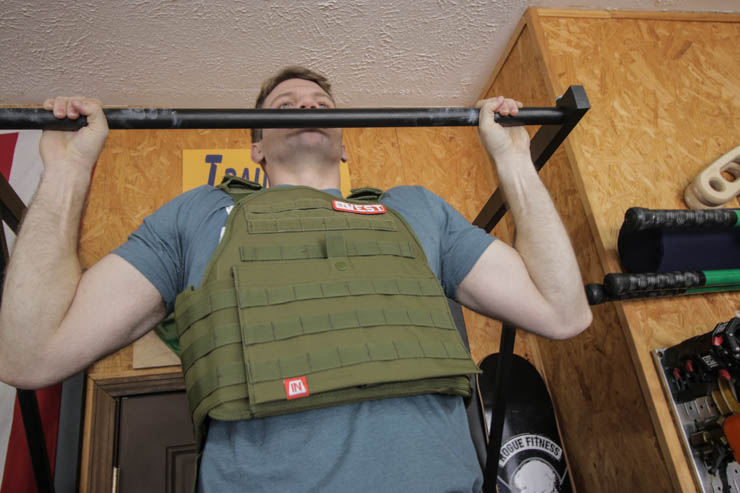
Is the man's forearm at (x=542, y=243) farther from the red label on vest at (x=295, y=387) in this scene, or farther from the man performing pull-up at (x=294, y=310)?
the red label on vest at (x=295, y=387)

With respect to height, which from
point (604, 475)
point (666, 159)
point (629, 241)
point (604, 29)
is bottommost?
point (604, 475)

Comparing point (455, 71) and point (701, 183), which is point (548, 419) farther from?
point (455, 71)

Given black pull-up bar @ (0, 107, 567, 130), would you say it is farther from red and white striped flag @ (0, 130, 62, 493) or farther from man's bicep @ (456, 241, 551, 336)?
red and white striped flag @ (0, 130, 62, 493)

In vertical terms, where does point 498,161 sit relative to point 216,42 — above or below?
below

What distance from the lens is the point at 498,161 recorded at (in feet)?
4.15

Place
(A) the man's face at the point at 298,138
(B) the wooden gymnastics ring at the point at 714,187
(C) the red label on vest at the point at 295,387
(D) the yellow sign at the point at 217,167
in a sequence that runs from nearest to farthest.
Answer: (C) the red label on vest at the point at 295,387 < (A) the man's face at the point at 298,138 < (B) the wooden gymnastics ring at the point at 714,187 < (D) the yellow sign at the point at 217,167

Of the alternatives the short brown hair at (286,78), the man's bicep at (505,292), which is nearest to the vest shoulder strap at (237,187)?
the short brown hair at (286,78)

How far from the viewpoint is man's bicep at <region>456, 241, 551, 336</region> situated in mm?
1177

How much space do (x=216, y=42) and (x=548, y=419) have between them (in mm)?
2059

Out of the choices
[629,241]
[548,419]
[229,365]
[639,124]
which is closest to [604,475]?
[548,419]

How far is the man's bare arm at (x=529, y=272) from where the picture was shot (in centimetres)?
118

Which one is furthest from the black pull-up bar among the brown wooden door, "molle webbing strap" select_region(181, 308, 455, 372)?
the brown wooden door

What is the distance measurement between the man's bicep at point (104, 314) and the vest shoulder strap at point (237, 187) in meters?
0.26

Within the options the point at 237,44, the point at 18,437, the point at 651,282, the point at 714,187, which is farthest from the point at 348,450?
the point at 237,44
